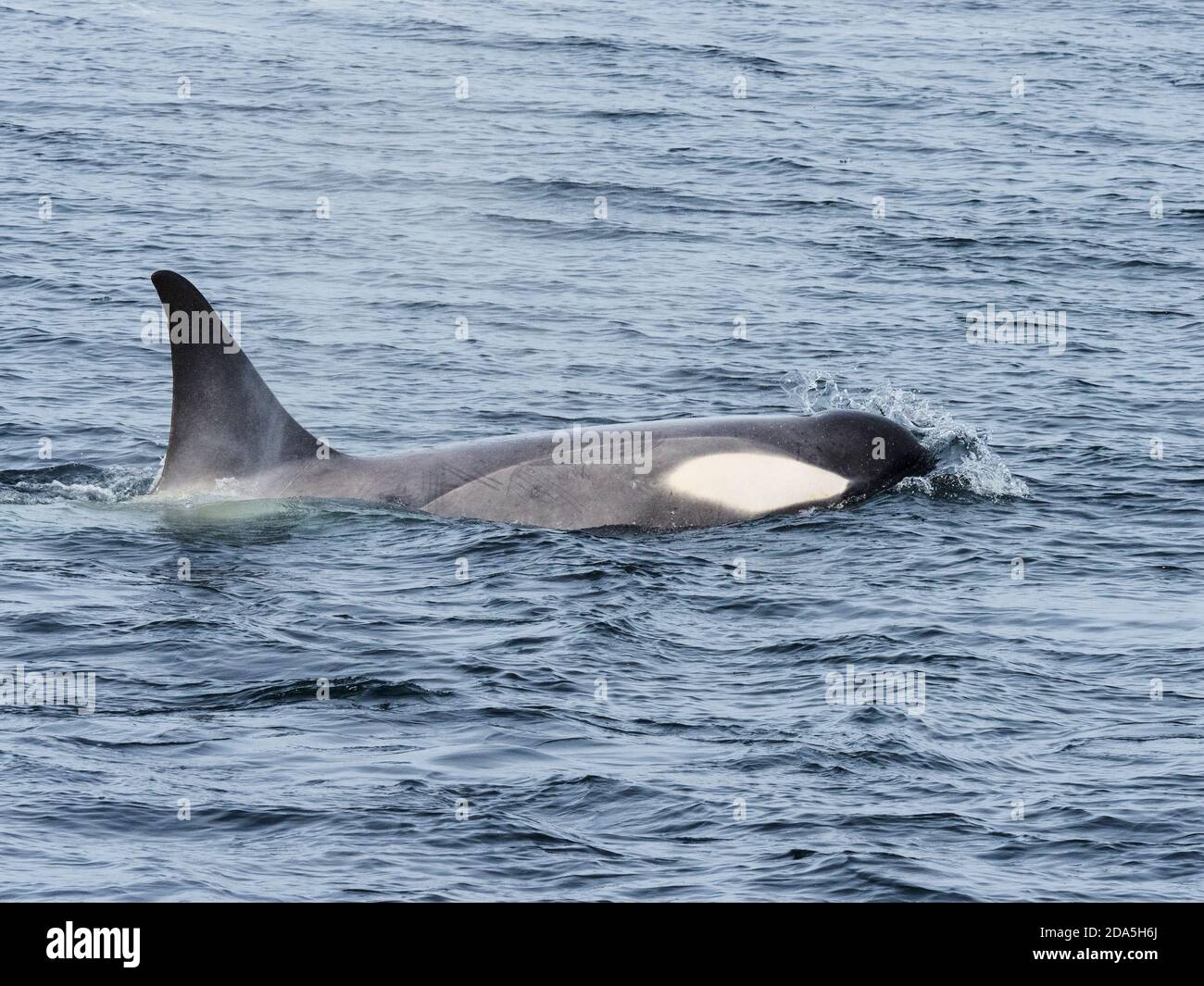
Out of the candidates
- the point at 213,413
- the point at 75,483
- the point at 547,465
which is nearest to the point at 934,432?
the point at 547,465

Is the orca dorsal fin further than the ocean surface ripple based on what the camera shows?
Yes

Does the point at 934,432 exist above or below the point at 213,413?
below

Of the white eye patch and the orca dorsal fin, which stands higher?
the orca dorsal fin

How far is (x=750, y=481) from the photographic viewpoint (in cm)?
1861

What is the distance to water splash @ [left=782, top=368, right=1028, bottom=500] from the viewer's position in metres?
20.1

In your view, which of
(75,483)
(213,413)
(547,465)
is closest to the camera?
(213,413)

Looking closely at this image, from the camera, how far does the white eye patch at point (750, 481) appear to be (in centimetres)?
1852

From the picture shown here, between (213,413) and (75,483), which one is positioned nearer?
(213,413)

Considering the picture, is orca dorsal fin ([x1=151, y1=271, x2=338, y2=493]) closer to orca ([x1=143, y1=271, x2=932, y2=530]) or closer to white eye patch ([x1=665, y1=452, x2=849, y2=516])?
orca ([x1=143, y1=271, x2=932, y2=530])

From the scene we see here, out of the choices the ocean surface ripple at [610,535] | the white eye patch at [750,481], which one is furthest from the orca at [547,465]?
the ocean surface ripple at [610,535]

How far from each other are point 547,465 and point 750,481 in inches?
75.2

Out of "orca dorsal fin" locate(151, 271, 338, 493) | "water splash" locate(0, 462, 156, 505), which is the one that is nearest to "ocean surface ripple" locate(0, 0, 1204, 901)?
"water splash" locate(0, 462, 156, 505)

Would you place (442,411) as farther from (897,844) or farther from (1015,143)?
(1015,143)

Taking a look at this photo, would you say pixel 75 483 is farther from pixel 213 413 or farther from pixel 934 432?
pixel 934 432
